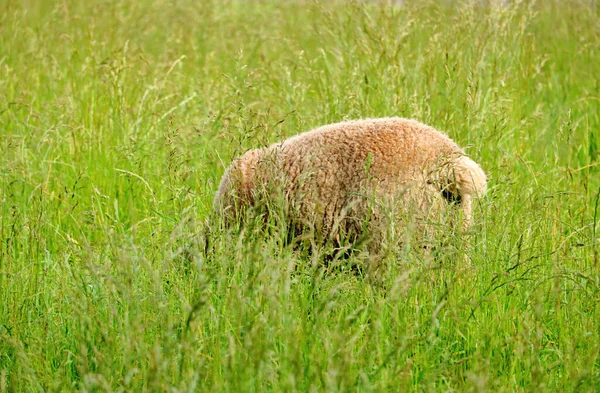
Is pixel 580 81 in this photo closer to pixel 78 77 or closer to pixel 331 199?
pixel 331 199

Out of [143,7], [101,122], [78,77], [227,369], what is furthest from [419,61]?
[143,7]

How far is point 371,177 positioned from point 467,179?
37cm

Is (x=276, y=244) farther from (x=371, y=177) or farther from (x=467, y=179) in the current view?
(x=467, y=179)

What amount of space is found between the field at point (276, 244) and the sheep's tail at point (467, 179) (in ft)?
0.32

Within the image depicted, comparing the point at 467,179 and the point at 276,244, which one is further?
the point at 467,179

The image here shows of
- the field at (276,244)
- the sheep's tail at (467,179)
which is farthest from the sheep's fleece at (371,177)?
the field at (276,244)

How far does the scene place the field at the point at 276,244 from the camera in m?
2.17

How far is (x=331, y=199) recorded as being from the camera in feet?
9.82

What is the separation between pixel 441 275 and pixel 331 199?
0.57m

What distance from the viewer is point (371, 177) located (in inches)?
115

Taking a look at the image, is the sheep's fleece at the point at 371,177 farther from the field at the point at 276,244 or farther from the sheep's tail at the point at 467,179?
the field at the point at 276,244

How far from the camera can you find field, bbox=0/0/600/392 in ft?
7.13

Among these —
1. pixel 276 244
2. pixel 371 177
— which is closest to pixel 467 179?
pixel 371 177

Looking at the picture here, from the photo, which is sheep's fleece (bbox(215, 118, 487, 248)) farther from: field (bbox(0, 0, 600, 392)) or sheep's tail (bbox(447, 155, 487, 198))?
field (bbox(0, 0, 600, 392))
